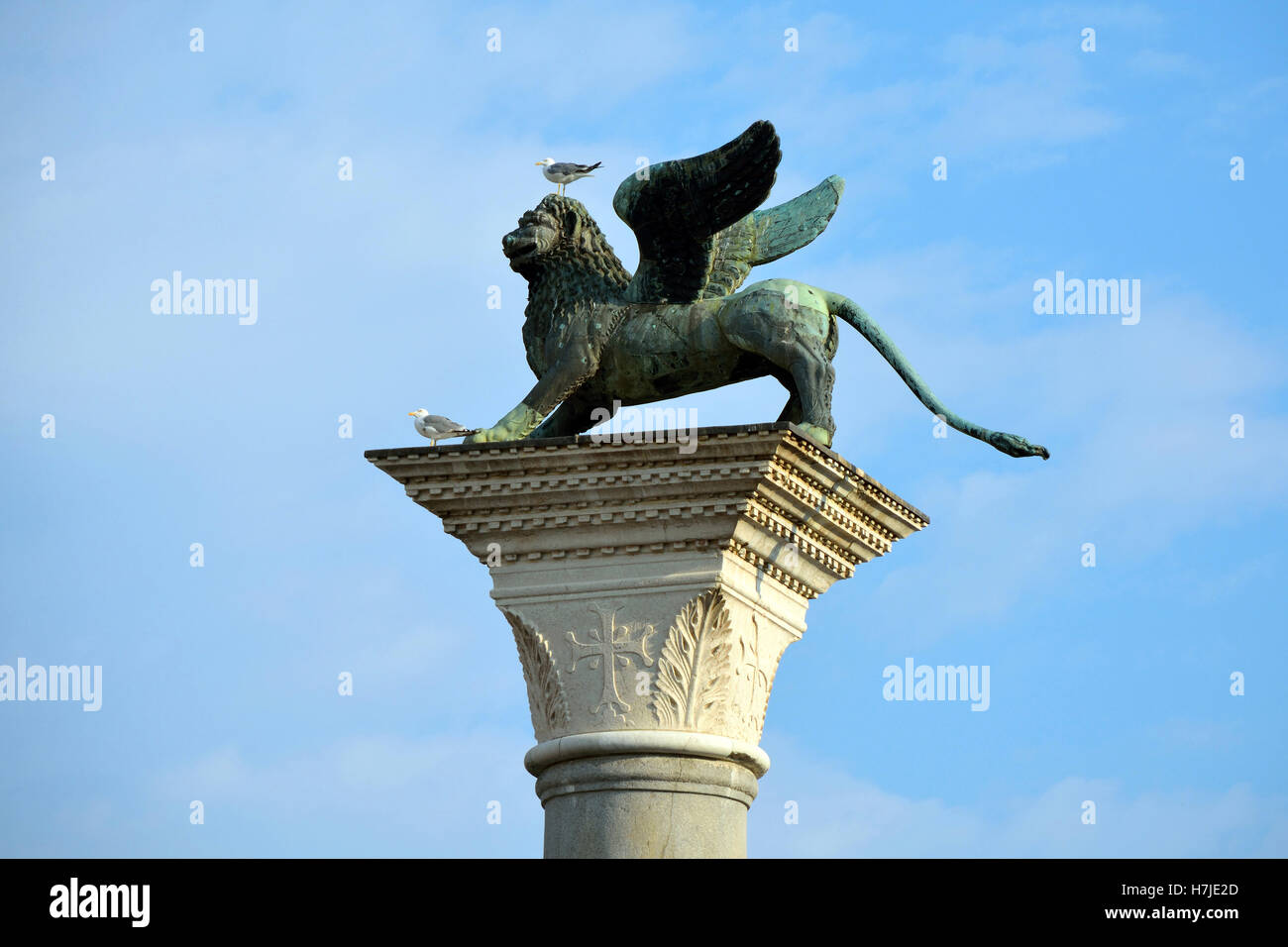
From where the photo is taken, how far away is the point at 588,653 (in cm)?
1755

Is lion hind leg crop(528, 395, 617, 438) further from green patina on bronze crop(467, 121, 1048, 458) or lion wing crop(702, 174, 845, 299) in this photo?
lion wing crop(702, 174, 845, 299)

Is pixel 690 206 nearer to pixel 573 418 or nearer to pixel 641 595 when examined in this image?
pixel 573 418

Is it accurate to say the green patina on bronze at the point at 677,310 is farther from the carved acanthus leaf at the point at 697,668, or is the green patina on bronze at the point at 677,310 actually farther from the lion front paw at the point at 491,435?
the carved acanthus leaf at the point at 697,668

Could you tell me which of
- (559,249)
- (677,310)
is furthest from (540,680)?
(559,249)

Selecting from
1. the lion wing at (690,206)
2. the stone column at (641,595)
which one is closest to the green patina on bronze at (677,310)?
the lion wing at (690,206)

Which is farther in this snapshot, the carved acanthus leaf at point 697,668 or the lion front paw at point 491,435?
the lion front paw at point 491,435

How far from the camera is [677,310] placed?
18.8 meters

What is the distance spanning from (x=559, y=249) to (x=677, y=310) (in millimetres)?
1161

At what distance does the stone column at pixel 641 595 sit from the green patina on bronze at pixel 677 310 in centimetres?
76

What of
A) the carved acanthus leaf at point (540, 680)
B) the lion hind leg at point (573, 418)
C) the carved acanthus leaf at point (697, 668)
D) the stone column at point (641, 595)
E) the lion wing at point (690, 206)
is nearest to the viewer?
the stone column at point (641, 595)

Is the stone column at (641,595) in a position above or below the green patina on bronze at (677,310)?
below

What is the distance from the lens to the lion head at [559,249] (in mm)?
19109
